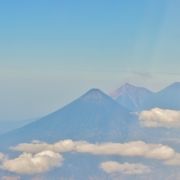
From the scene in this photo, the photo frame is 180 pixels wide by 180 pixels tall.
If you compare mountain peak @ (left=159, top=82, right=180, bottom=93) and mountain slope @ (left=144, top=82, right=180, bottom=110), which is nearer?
mountain slope @ (left=144, top=82, right=180, bottom=110)

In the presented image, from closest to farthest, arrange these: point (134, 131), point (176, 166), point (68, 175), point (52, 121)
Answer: point (176, 166), point (68, 175), point (134, 131), point (52, 121)

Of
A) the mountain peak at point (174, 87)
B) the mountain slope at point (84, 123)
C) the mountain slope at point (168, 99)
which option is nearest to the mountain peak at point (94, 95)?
the mountain slope at point (84, 123)

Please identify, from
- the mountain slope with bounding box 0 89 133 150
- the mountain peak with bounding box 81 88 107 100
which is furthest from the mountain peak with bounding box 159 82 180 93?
the mountain peak with bounding box 81 88 107 100

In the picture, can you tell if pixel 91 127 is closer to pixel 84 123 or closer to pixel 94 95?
pixel 84 123

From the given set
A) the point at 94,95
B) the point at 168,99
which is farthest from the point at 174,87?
the point at 94,95

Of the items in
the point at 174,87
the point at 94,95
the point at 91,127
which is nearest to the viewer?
the point at 91,127

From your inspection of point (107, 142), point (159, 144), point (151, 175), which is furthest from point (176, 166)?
point (107, 142)

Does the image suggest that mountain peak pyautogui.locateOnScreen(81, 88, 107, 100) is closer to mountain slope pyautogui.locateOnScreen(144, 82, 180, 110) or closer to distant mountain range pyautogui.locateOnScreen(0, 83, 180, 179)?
distant mountain range pyautogui.locateOnScreen(0, 83, 180, 179)

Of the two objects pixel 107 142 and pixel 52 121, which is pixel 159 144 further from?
pixel 52 121
